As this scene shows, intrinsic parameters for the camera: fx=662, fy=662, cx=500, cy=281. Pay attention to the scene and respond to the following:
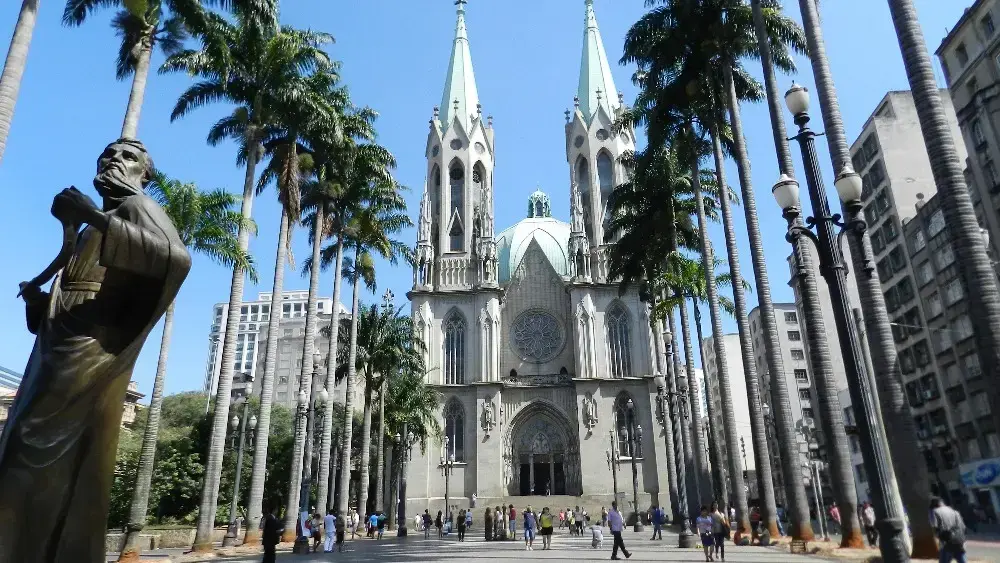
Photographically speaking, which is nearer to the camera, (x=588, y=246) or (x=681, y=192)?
(x=681, y=192)

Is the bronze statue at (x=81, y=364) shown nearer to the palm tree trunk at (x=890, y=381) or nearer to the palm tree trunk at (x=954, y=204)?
the palm tree trunk at (x=954, y=204)

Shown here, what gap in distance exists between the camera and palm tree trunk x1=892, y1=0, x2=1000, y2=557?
26.2 feet

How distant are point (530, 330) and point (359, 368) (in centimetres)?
2067

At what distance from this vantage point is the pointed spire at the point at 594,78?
56.7 meters

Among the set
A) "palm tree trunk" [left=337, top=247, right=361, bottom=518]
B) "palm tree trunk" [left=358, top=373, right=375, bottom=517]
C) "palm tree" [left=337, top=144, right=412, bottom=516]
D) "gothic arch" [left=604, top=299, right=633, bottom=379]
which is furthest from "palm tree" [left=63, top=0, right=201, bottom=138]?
"gothic arch" [left=604, top=299, right=633, bottom=379]

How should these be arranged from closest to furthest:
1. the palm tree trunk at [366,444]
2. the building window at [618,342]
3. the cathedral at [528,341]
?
the palm tree trunk at [366,444]
the cathedral at [528,341]
the building window at [618,342]

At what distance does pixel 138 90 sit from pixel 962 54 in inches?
1505

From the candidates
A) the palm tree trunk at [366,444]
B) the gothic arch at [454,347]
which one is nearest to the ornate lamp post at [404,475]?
the palm tree trunk at [366,444]

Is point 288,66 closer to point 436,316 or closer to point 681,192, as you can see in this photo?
point 681,192

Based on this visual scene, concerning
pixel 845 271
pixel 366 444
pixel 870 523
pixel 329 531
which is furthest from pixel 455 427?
pixel 845 271

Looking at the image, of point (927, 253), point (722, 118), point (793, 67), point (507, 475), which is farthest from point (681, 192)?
point (507, 475)

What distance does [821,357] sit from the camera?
13688 millimetres

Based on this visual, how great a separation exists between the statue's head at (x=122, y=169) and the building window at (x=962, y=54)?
40.7 meters

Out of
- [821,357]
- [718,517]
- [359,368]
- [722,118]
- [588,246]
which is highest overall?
[588,246]
